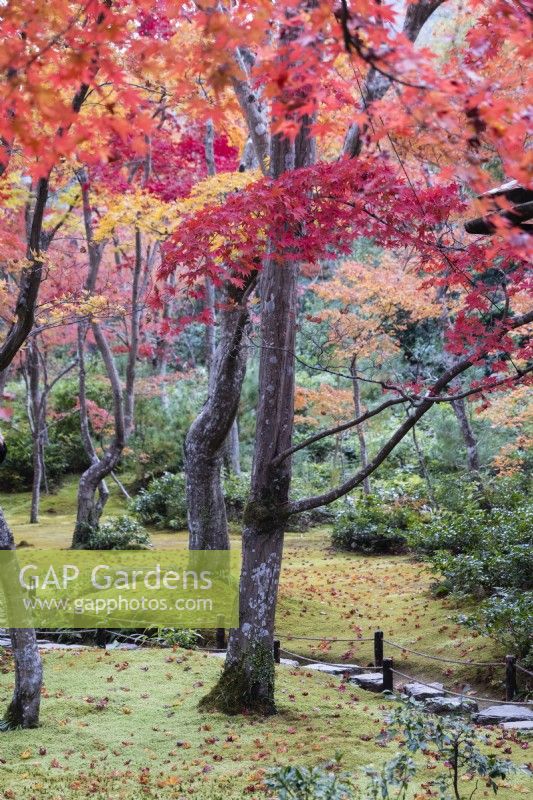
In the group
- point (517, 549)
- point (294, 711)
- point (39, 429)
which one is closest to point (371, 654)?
point (517, 549)

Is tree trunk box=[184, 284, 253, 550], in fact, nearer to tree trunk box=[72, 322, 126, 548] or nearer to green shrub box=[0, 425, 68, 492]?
tree trunk box=[72, 322, 126, 548]

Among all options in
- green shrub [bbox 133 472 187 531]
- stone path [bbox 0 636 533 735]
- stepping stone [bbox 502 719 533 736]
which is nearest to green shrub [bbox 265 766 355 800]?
stone path [bbox 0 636 533 735]

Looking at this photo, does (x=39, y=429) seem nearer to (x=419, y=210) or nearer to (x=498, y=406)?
(x=498, y=406)

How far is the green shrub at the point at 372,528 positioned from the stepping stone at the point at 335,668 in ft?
21.4

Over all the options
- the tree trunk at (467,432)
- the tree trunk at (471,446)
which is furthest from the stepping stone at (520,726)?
the tree trunk at (467,432)

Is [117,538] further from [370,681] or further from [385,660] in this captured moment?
[385,660]

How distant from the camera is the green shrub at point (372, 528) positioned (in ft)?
48.2

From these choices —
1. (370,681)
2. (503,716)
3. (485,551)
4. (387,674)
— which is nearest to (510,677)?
(503,716)

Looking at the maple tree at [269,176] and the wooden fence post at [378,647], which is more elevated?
the maple tree at [269,176]

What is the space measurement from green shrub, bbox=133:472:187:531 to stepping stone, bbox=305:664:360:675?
9.70 metres

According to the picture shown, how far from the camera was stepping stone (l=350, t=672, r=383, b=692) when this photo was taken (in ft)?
24.0

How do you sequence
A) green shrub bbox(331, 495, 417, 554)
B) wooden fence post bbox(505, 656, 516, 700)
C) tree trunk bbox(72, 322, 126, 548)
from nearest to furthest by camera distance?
wooden fence post bbox(505, 656, 516, 700), tree trunk bbox(72, 322, 126, 548), green shrub bbox(331, 495, 417, 554)

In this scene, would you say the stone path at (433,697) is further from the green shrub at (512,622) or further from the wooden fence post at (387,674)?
the green shrub at (512,622)

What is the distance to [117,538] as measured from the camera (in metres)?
13.6
